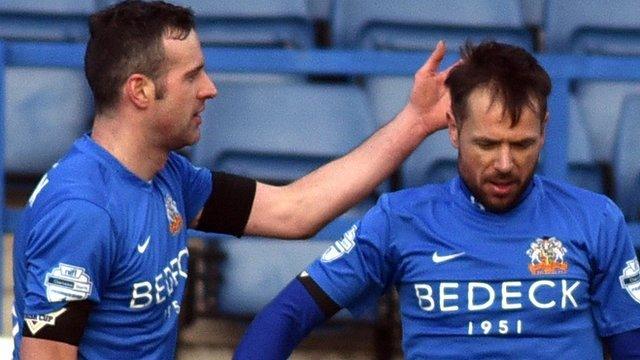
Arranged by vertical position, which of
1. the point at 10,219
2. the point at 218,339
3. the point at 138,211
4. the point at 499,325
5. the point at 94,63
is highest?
the point at 94,63

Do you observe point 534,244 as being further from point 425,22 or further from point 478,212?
point 425,22

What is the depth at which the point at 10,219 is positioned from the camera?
4.40m

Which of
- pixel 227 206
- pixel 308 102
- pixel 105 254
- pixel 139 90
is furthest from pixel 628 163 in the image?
pixel 105 254

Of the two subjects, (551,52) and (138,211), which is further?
(551,52)

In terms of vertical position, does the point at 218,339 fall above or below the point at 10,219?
below

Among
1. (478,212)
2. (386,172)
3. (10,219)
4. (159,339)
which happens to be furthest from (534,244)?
(10,219)

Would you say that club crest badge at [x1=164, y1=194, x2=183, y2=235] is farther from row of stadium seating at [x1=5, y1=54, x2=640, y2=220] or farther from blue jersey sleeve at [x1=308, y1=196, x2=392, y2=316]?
row of stadium seating at [x1=5, y1=54, x2=640, y2=220]

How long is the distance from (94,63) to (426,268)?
2.54 feet

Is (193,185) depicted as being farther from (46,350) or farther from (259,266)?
(259,266)

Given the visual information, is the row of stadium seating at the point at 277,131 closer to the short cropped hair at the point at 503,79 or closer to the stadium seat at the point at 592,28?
the stadium seat at the point at 592,28

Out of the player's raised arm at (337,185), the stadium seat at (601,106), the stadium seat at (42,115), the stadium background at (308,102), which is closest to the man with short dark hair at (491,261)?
the player's raised arm at (337,185)

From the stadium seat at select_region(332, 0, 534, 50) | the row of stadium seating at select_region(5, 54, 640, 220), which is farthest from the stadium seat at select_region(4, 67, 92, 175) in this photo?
the stadium seat at select_region(332, 0, 534, 50)

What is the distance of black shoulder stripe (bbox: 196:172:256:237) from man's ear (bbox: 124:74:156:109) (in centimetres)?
40

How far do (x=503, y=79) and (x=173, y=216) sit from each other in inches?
29.0
